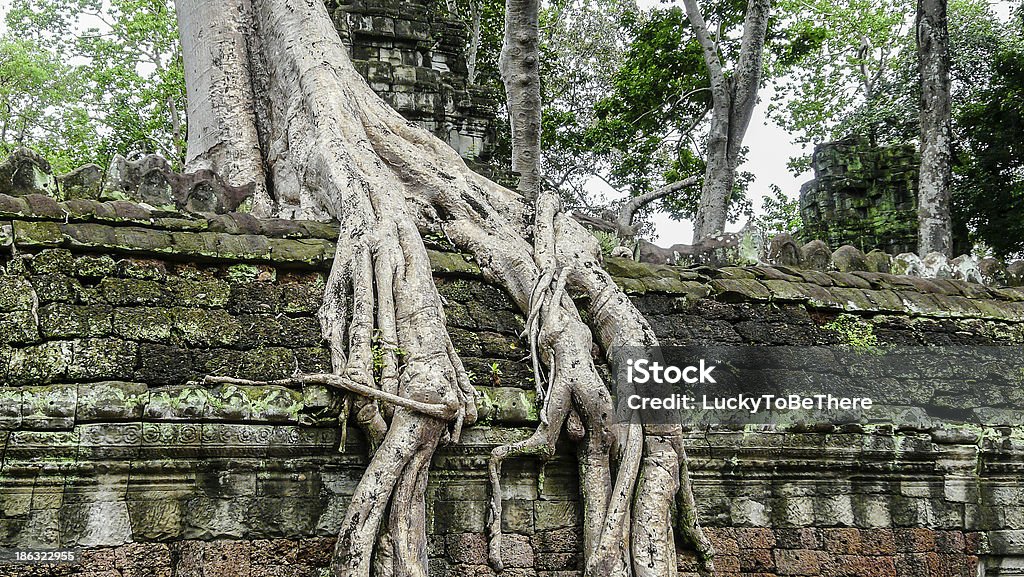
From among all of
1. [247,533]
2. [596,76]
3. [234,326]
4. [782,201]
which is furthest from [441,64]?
[782,201]

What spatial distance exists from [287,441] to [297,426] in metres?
0.06

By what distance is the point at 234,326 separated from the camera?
3.54 meters

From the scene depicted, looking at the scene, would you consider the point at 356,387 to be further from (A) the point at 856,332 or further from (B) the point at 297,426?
(A) the point at 856,332

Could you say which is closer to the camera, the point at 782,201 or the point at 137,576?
the point at 137,576

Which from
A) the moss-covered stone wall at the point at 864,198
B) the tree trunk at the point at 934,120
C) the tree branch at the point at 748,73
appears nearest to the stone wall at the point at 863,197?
the moss-covered stone wall at the point at 864,198

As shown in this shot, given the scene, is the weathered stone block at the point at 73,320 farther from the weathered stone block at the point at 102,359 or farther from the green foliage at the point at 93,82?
the green foliage at the point at 93,82

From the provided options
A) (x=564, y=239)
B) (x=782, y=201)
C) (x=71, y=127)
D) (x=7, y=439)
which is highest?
(x=71, y=127)

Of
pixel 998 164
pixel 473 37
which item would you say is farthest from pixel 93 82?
pixel 998 164

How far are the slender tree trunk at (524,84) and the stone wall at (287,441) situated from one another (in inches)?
117

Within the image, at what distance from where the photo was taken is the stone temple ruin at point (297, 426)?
3.11 m

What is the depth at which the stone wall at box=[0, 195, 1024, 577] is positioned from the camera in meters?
3.09

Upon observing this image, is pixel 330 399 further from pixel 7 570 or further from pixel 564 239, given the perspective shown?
pixel 564 239

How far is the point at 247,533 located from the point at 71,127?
1613cm

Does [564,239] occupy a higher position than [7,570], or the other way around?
[564,239]
